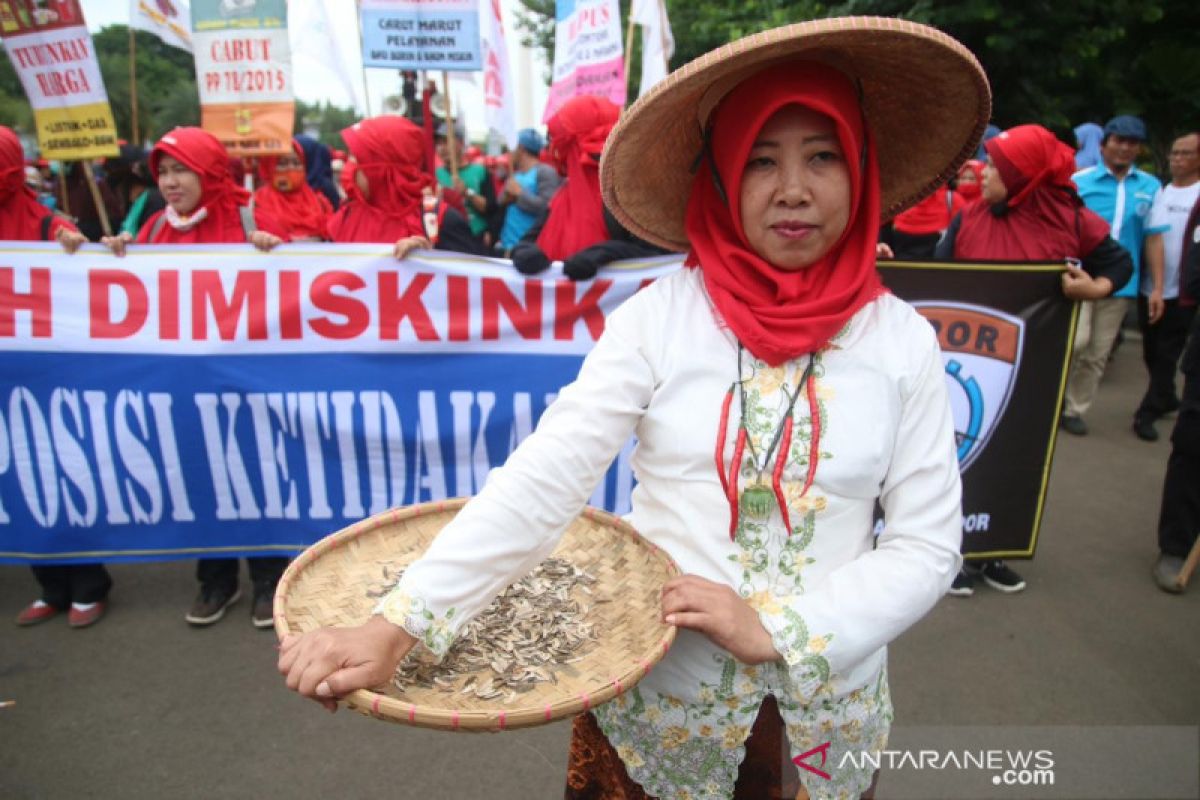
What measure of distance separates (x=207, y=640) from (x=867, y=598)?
3129mm

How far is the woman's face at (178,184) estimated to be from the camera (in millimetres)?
3482

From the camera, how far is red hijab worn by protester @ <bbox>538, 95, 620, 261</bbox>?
3.90 m

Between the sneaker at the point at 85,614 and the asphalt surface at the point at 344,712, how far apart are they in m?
0.05

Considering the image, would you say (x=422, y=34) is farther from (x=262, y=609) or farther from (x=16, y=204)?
(x=262, y=609)

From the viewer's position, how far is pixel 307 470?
11.4ft

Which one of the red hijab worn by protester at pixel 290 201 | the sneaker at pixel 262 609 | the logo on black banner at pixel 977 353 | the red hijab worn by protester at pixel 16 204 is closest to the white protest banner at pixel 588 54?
the red hijab worn by protester at pixel 290 201

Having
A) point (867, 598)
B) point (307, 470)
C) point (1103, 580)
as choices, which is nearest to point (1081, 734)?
point (1103, 580)

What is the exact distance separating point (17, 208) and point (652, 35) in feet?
12.5

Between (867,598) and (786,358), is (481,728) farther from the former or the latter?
(786,358)

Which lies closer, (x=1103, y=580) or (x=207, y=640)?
(x=207, y=640)

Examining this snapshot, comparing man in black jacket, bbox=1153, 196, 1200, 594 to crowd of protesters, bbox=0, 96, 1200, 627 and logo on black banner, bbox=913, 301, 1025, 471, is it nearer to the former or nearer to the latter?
crowd of protesters, bbox=0, 96, 1200, 627

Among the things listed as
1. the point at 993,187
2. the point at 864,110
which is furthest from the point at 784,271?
the point at 993,187

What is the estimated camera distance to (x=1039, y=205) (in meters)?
3.57

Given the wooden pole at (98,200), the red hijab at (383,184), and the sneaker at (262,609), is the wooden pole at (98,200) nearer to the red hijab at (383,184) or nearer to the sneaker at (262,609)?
the red hijab at (383,184)
